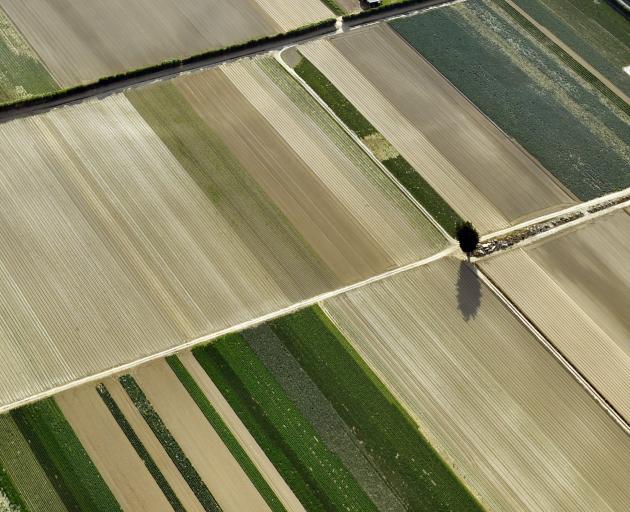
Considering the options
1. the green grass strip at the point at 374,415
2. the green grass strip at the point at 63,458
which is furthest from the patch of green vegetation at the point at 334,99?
the green grass strip at the point at 63,458

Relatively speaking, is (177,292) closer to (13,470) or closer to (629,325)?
(13,470)

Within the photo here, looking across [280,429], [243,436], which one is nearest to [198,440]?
[243,436]

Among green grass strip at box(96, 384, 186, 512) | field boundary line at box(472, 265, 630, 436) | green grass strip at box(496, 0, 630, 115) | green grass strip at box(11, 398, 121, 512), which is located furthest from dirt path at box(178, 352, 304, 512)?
green grass strip at box(496, 0, 630, 115)

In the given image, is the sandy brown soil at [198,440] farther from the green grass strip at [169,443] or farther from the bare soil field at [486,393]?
the bare soil field at [486,393]

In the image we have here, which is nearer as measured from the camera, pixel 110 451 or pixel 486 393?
pixel 110 451

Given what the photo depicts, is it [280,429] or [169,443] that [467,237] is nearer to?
[280,429]

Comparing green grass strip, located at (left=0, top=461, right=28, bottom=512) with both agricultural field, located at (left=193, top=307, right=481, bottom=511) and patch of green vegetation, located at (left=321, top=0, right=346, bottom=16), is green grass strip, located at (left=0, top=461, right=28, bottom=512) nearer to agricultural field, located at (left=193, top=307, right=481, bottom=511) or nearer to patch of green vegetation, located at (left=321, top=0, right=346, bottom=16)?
agricultural field, located at (left=193, top=307, right=481, bottom=511)

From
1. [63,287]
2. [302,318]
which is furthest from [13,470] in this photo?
[302,318]
